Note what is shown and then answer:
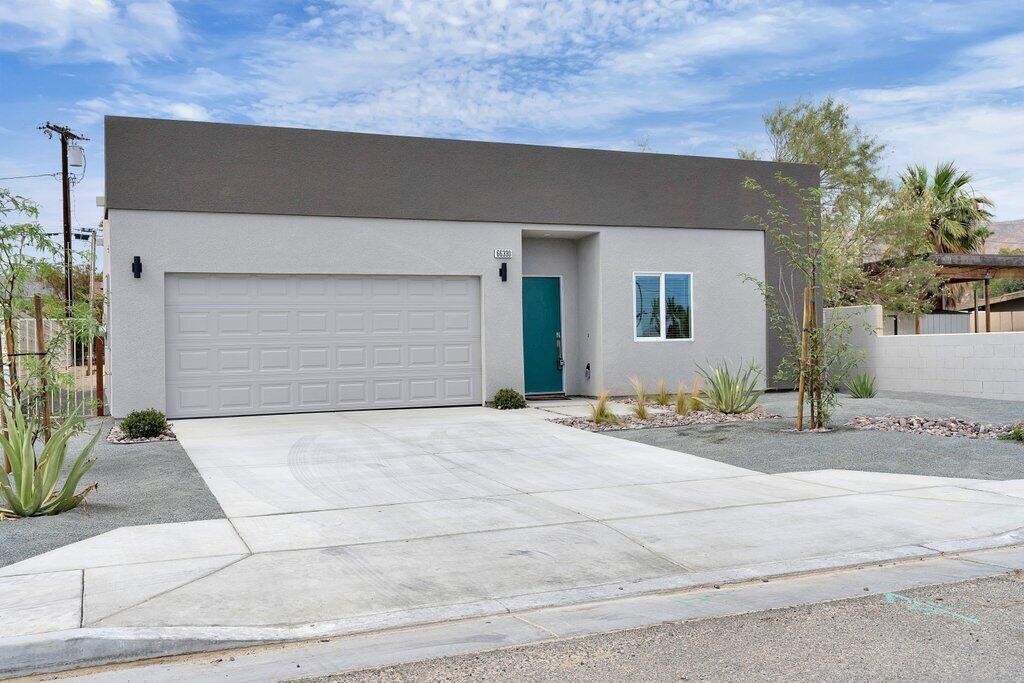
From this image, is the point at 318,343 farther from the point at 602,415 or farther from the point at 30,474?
the point at 30,474

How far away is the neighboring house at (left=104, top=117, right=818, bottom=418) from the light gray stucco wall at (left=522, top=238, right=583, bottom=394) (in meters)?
0.04

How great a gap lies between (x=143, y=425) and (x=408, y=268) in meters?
5.49

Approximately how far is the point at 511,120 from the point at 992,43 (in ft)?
43.2

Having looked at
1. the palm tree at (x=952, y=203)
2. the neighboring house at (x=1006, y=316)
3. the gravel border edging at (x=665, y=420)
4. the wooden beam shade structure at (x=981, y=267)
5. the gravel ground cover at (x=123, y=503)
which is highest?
the palm tree at (x=952, y=203)

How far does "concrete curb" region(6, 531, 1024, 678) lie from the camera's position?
177 inches

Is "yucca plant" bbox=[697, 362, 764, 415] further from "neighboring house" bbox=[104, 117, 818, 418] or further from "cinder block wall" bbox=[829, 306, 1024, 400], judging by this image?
"cinder block wall" bbox=[829, 306, 1024, 400]

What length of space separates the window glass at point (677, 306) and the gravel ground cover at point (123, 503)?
10.3m

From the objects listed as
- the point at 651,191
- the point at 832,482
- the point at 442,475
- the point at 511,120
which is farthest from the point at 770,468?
the point at 511,120

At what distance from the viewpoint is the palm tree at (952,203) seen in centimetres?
3422

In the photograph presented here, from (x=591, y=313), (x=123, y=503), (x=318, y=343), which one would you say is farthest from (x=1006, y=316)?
(x=123, y=503)

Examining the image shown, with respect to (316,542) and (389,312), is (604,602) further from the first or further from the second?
(389,312)

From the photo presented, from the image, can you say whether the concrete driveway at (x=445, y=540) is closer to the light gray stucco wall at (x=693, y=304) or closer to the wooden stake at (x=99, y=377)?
the wooden stake at (x=99, y=377)

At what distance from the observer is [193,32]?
57.5ft

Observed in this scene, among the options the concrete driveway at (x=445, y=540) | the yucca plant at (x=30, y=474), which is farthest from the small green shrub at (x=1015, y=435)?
the yucca plant at (x=30, y=474)
